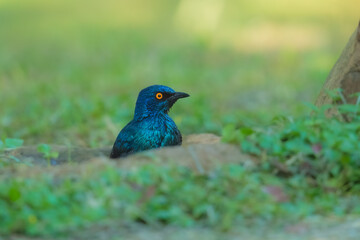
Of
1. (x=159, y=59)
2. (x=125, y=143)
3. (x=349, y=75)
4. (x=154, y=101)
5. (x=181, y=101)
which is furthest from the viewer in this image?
(x=159, y=59)

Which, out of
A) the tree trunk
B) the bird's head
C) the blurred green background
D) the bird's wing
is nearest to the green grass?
the blurred green background

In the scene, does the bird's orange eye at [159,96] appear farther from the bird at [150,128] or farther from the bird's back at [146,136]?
the bird's back at [146,136]

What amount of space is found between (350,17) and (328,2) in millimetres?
1467

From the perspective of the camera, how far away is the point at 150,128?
518 cm

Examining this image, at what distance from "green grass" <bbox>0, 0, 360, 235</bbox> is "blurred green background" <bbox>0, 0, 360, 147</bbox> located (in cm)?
3

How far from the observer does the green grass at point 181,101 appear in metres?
3.29

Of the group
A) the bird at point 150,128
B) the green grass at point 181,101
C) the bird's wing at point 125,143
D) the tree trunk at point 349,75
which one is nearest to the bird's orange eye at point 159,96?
the bird at point 150,128

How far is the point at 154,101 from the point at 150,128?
0.31 metres

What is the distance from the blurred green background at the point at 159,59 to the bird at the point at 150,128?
32.7 inches

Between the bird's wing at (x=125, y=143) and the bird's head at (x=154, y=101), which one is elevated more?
the bird's head at (x=154, y=101)

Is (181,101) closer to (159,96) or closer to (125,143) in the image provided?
(159,96)

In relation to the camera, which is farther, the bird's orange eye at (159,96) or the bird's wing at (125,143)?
the bird's orange eye at (159,96)

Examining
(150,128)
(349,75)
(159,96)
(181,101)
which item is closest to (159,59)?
(181,101)

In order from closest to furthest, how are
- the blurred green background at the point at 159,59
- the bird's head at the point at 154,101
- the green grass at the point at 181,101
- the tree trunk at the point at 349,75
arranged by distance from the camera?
the green grass at the point at 181,101, the tree trunk at the point at 349,75, the bird's head at the point at 154,101, the blurred green background at the point at 159,59
